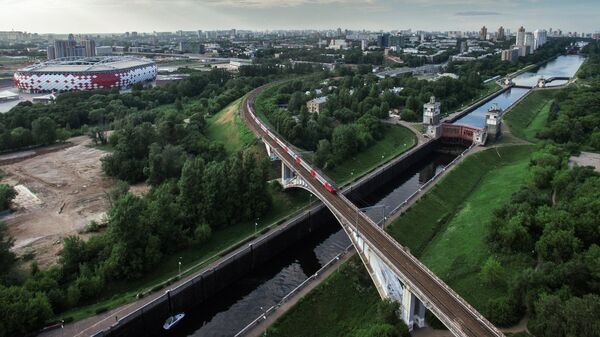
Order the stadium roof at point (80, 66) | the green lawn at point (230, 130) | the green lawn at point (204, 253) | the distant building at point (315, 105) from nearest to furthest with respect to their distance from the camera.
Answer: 1. the green lawn at point (204, 253)
2. the green lawn at point (230, 130)
3. the distant building at point (315, 105)
4. the stadium roof at point (80, 66)

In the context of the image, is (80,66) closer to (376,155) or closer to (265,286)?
(376,155)

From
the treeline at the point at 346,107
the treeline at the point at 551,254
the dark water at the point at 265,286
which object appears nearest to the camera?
the treeline at the point at 551,254

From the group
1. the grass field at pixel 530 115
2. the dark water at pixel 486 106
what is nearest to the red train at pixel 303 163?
the dark water at pixel 486 106

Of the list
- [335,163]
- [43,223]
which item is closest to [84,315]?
[43,223]

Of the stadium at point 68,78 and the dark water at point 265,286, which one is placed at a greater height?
the stadium at point 68,78

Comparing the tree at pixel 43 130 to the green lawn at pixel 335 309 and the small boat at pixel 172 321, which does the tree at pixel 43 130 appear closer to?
the small boat at pixel 172 321

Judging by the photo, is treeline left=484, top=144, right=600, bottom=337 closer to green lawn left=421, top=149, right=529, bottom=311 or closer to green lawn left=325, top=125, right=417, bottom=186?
green lawn left=421, top=149, right=529, bottom=311

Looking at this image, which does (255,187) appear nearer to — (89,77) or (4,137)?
(4,137)
